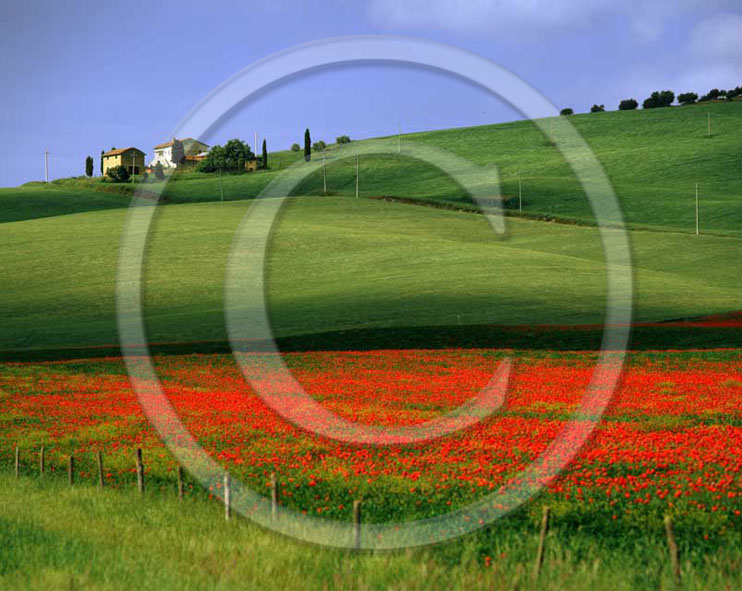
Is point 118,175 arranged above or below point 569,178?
above

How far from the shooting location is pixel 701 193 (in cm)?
12812

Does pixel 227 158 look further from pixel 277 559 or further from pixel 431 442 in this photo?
pixel 277 559

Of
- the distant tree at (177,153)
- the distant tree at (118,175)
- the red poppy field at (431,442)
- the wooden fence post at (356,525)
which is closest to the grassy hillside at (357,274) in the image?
the red poppy field at (431,442)

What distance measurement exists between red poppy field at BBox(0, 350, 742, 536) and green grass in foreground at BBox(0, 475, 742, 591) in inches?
Answer: 60.3

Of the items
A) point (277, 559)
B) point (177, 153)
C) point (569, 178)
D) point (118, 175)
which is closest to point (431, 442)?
point (277, 559)

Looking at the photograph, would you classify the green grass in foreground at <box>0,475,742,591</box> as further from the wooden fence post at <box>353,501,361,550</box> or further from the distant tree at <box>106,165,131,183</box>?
the distant tree at <box>106,165,131,183</box>

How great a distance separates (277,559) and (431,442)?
9122 mm

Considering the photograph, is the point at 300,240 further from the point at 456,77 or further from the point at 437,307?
the point at 456,77

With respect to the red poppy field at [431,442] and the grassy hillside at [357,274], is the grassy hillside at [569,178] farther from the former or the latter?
the red poppy field at [431,442]

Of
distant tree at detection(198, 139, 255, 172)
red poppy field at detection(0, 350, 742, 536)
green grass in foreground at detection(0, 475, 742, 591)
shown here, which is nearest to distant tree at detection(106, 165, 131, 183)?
distant tree at detection(198, 139, 255, 172)

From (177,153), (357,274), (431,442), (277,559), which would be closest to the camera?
(277,559)

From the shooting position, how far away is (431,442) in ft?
62.3

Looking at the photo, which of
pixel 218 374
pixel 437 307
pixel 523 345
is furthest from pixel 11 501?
pixel 437 307

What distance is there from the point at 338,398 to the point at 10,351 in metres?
26.7
